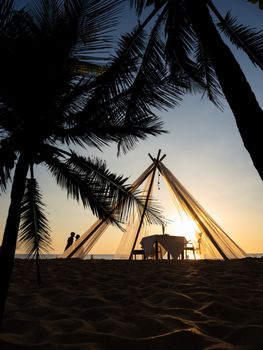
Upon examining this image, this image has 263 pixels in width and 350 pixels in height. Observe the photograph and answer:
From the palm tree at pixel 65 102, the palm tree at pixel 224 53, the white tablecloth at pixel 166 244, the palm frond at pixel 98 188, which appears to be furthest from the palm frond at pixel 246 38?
the white tablecloth at pixel 166 244

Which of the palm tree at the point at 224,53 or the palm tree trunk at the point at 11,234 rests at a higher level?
the palm tree at the point at 224,53

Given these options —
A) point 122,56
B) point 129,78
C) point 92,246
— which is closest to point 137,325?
point 129,78

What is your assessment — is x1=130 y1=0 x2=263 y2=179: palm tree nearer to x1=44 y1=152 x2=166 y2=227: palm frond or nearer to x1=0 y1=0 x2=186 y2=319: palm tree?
x1=0 y1=0 x2=186 y2=319: palm tree

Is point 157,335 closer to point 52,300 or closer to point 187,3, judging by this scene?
point 52,300

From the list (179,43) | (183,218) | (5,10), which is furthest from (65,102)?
(183,218)

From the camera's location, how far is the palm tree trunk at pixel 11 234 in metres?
1.71

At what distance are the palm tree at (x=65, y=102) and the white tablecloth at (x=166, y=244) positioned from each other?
5.34 meters

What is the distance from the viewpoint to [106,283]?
3637 mm

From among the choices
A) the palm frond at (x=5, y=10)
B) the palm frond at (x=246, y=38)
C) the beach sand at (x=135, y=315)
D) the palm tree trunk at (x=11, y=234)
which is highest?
the palm frond at (x=246, y=38)

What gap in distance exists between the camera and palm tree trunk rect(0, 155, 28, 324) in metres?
1.71

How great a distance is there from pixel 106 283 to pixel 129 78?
8.08 ft

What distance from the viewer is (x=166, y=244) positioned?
944 cm

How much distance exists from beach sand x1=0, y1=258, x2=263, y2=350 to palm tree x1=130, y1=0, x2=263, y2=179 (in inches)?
40.6

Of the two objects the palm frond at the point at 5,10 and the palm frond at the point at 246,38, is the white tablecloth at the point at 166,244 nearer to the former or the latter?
the palm frond at the point at 246,38
